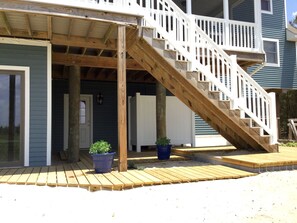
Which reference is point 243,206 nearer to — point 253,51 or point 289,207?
point 289,207

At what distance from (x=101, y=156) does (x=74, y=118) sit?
2.26 m

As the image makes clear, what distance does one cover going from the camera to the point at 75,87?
23.8 feet

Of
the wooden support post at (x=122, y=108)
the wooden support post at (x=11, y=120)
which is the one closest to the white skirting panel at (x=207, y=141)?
the wooden support post at (x=122, y=108)

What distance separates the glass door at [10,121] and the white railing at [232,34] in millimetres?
4692

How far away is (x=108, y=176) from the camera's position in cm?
491

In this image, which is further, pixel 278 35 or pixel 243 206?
pixel 278 35

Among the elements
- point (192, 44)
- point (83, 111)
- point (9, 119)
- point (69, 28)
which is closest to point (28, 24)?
point (69, 28)

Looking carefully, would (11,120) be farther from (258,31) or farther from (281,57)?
(281,57)

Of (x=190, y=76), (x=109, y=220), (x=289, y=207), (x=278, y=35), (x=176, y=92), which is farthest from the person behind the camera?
(x=278, y=35)

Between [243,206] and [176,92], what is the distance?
12.2ft

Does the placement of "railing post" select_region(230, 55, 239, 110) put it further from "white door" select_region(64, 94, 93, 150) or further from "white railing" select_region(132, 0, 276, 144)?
"white door" select_region(64, 94, 93, 150)

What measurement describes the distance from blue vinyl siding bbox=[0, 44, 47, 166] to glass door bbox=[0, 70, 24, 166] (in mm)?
231

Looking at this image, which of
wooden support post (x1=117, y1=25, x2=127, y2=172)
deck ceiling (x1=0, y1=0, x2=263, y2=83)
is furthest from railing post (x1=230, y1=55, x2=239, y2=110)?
wooden support post (x1=117, y1=25, x2=127, y2=172)

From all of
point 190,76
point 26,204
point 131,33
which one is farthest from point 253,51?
point 26,204
